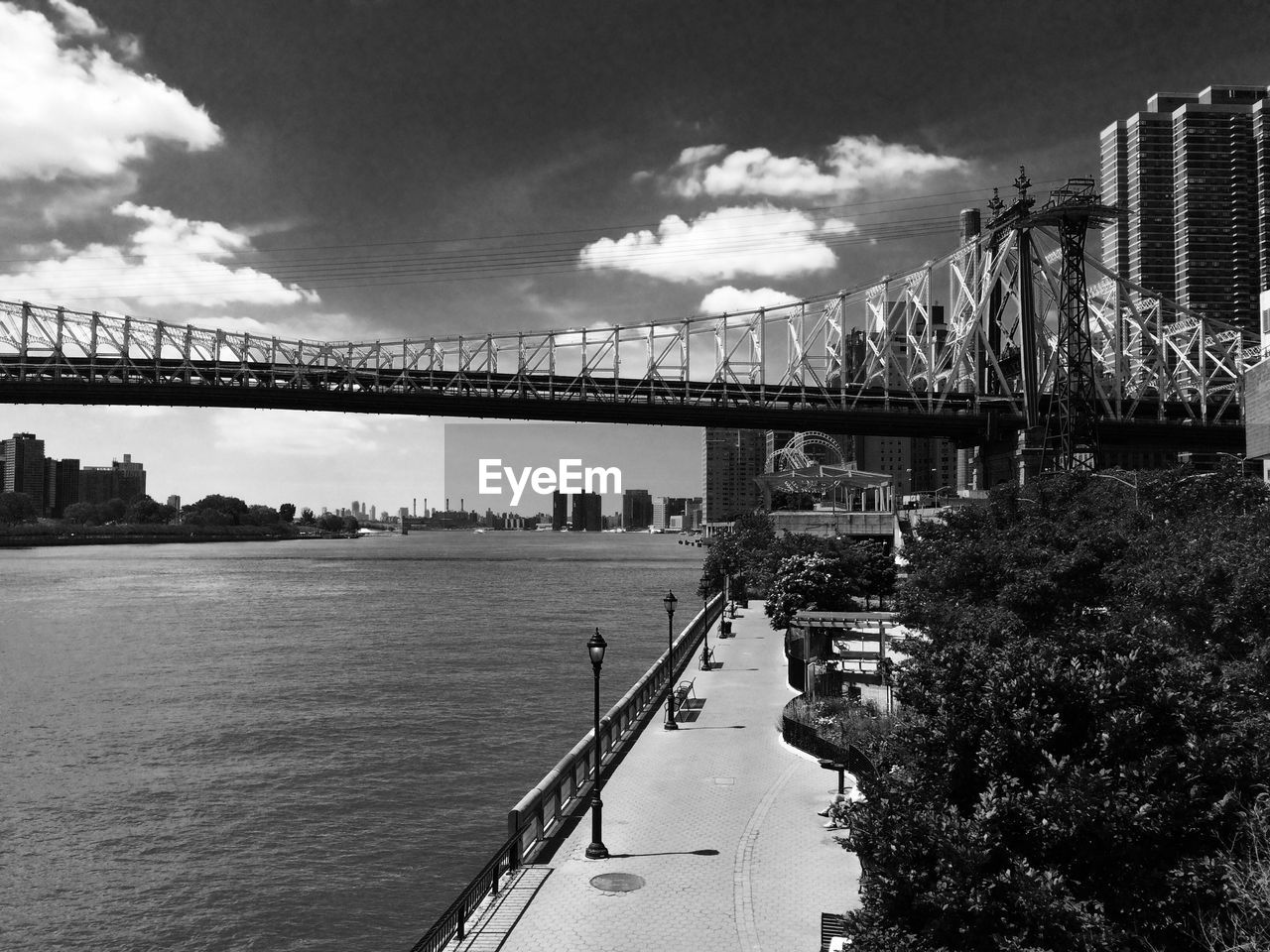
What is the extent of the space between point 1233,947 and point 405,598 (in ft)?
266

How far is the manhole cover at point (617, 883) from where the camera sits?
686 inches

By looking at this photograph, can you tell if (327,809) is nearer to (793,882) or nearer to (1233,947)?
(793,882)

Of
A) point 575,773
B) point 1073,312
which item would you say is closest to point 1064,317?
point 1073,312

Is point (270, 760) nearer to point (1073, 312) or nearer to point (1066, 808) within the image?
point (1066, 808)

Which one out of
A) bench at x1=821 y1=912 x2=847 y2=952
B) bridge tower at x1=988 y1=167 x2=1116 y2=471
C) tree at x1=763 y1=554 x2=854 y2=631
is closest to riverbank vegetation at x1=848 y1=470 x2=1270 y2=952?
bench at x1=821 y1=912 x2=847 y2=952

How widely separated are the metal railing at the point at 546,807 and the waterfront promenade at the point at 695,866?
0.35 meters

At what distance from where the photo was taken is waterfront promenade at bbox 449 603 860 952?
15.6 meters

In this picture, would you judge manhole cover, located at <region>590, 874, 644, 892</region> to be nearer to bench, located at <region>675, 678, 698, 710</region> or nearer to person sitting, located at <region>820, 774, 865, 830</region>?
person sitting, located at <region>820, 774, 865, 830</region>

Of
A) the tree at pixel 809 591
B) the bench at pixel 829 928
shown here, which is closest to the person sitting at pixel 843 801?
the bench at pixel 829 928

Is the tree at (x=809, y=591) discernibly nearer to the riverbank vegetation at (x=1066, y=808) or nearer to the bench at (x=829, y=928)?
the bench at (x=829, y=928)

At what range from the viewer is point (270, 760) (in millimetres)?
31000

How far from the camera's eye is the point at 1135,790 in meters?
10.5

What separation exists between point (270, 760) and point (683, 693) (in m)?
13.4

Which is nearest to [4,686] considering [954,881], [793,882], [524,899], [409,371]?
[524,899]
